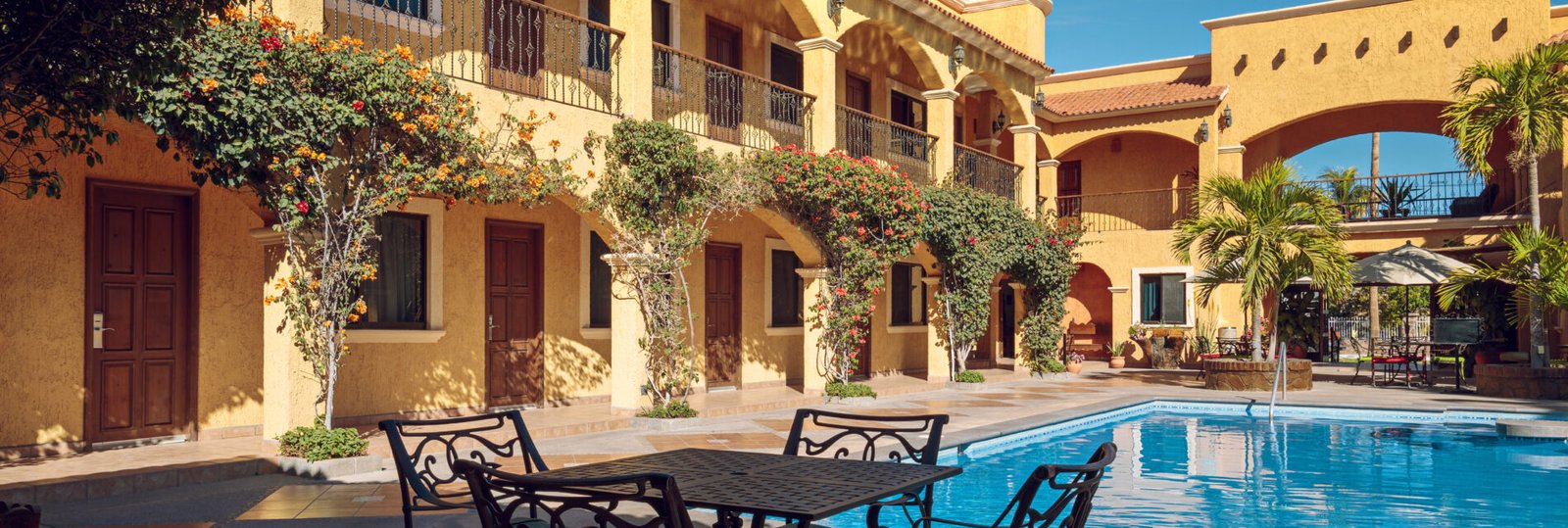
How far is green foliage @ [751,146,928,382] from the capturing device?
42.2ft

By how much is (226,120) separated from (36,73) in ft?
10.1

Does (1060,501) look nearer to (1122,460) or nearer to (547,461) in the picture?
(547,461)

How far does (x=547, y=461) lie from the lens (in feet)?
27.2

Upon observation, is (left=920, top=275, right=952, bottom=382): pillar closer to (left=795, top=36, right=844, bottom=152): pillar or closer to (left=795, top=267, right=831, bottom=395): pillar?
(left=795, top=267, right=831, bottom=395): pillar

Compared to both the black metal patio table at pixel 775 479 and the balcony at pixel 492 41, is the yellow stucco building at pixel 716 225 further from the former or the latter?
the black metal patio table at pixel 775 479

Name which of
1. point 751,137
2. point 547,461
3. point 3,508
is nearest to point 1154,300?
point 751,137

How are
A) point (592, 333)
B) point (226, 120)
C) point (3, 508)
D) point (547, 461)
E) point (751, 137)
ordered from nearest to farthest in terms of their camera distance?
point (3, 508) → point (226, 120) → point (547, 461) → point (592, 333) → point (751, 137)

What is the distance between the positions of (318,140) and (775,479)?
490 centimetres

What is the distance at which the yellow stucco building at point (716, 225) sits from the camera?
8570 mm

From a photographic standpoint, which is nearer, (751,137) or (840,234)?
(840,234)

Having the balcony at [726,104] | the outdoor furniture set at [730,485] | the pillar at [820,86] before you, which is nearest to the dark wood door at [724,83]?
the balcony at [726,104]

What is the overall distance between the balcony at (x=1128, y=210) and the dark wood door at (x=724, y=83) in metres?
10.1

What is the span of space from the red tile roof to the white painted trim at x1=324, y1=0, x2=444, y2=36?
559 inches

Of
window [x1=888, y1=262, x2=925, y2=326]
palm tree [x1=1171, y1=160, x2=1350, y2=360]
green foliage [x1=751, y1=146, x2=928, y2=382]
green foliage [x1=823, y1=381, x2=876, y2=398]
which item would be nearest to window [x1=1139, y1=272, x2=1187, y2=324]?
window [x1=888, y1=262, x2=925, y2=326]
